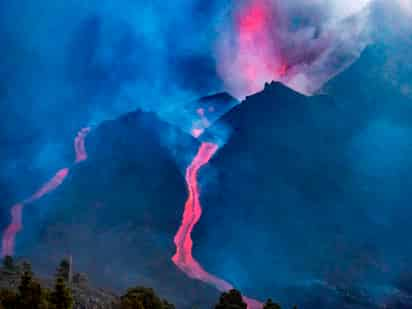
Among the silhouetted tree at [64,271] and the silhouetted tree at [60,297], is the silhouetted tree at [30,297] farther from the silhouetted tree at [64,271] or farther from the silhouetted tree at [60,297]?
the silhouetted tree at [64,271]

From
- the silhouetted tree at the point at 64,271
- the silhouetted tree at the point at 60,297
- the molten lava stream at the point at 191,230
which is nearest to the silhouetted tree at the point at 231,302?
the silhouetted tree at the point at 60,297

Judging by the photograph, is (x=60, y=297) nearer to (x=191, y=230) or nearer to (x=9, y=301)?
(x=9, y=301)

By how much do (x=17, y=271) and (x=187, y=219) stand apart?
29390 mm

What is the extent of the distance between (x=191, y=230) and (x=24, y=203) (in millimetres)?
28604

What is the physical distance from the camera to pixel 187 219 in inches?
2734

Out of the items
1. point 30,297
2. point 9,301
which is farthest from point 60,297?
point 9,301

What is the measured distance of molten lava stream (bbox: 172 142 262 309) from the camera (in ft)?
190

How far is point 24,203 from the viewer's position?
75438 millimetres

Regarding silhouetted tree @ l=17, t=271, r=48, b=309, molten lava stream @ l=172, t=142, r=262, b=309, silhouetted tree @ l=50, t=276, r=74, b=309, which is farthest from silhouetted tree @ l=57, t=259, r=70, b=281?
silhouetted tree @ l=17, t=271, r=48, b=309

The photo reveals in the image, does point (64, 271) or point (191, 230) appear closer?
point (64, 271)

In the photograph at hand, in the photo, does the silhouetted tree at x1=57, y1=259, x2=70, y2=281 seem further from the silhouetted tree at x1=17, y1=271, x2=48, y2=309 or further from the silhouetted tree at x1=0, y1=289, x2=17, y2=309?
the silhouetted tree at x1=17, y1=271, x2=48, y2=309

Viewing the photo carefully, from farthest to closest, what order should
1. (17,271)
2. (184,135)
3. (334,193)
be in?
(184,135) < (334,193) < (17,271)

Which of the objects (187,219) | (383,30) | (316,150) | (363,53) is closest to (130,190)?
(187,219)

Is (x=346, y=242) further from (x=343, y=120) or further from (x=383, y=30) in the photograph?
(x=383, y=30)
